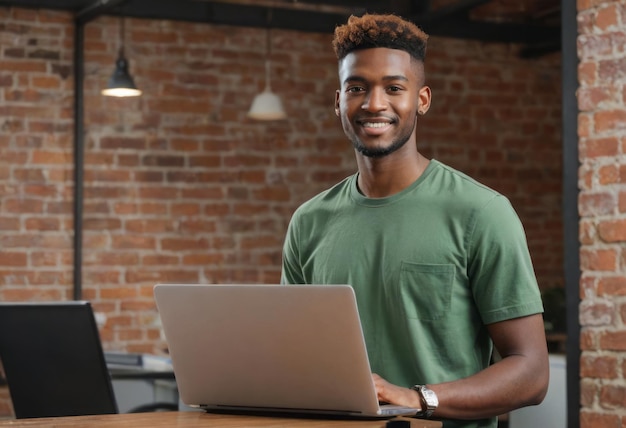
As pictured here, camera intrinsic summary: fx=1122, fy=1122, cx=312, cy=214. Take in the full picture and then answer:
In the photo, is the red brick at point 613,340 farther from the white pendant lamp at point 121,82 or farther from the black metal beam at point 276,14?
the white pendant lamp at point 121,82

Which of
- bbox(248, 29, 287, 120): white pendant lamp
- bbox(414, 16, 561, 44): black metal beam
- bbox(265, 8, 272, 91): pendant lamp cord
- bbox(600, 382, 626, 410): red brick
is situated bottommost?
bbox(600, 382, 626, 410): red brick

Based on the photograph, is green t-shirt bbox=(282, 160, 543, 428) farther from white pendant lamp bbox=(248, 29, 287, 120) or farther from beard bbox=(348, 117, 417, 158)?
white pendant lamp bbox=(248, 29, 287, 120)

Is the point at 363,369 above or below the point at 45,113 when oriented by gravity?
below

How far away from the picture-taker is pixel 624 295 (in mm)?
3223

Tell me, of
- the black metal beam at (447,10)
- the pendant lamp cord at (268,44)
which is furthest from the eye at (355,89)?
the pendant lamp cord at (268,44)

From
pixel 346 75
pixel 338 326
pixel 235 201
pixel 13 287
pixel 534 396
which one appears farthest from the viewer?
pixel 235 201

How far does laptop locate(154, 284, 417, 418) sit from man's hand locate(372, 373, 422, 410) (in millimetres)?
21

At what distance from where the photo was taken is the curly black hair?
7.06ft

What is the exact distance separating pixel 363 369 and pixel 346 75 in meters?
0.68

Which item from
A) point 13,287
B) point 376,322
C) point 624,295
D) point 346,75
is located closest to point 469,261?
point 376,322

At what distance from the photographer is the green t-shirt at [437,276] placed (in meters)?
2.05

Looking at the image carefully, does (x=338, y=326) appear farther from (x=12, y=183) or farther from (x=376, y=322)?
(x=12, y=183)

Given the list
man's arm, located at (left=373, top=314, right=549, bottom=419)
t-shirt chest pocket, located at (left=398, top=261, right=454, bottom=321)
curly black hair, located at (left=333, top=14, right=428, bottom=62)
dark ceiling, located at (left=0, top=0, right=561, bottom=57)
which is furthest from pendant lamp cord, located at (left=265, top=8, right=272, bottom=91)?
man's arm, located at (left=373, top=314, right=549, bottom=419)

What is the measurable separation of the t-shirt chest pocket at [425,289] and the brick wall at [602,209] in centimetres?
131
